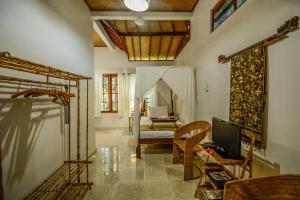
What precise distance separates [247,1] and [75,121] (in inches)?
122

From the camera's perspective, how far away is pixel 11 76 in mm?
→ 1592

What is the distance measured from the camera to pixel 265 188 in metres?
1.10

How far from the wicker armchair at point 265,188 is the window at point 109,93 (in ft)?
19.7

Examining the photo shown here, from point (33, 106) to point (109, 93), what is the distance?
190 inches

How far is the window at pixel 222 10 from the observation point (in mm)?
2307

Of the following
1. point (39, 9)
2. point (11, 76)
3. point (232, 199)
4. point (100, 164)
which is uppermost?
point (39, 9)

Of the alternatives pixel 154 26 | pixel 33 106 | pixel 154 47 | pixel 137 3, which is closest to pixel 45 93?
pixel 33 106

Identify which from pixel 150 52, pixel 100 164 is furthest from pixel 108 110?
pixel 100 164

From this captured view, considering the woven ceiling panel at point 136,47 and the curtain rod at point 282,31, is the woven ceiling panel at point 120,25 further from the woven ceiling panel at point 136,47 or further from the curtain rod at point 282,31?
the curtain rod at point 282,31

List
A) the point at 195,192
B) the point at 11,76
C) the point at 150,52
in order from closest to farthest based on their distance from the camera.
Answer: the point at 11,76
the point at 195,192
the point at 150,52

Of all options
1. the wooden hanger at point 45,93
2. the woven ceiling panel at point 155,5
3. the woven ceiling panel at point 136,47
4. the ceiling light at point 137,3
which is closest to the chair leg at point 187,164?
the wooden hanger at point 45,93

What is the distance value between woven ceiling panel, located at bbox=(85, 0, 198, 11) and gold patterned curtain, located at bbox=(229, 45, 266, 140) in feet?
6.69

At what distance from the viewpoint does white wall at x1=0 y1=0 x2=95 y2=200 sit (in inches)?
61.5

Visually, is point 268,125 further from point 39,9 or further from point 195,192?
point 39,9
